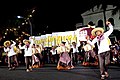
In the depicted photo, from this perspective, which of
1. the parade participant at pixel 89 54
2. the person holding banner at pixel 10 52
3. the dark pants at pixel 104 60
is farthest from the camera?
the parade participant at pixel 89 54

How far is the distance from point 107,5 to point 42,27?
13.5 metres

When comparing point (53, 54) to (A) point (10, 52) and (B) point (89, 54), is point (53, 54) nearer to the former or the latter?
(B) point (89, 54)

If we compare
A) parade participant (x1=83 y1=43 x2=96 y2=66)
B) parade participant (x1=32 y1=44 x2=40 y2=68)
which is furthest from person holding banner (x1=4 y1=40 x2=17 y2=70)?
parade participant (x1=83 y1=43 x2=96 y2=66)

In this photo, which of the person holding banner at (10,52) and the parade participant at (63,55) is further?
the person holding banner at (10,52)

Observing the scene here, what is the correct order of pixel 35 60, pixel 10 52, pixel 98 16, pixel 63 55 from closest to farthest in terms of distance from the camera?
pixel 63 55, pixel 10 52, pixel 35 60, pixel 98 16

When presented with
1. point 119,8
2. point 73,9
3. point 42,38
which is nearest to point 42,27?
point 73,9

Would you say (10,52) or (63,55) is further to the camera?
(10,52)

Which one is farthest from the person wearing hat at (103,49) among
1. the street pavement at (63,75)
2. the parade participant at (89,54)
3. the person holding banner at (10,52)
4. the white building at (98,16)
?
the white building at (98,16)

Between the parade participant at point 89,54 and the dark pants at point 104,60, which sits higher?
the parade participant at point 89,54

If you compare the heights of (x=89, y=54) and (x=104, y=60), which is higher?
(x=89, y=54)

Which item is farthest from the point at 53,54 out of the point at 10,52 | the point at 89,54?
the point at 10,52

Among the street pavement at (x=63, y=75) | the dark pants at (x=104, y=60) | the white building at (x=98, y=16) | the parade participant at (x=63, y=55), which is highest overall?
the white building at (x=98, y=16)

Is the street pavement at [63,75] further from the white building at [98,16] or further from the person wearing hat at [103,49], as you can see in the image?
the white building at [98,16]

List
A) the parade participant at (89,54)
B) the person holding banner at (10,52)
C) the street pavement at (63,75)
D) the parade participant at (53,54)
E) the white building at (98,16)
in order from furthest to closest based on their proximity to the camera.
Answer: the white building at (98,16), the parade participant at (53,54), the parade participant at (89,54), the person holding banner at (10,52), the street pavement at (63,75)
